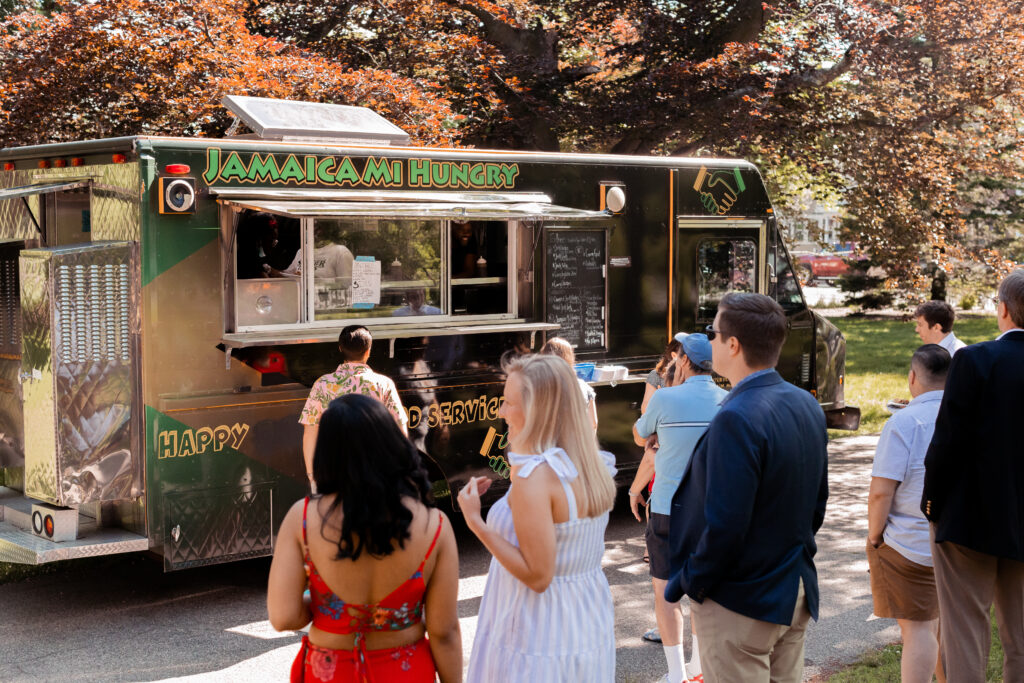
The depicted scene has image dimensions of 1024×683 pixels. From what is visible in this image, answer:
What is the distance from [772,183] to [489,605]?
19.1 meters

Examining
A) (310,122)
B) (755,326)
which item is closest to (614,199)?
(310,122)

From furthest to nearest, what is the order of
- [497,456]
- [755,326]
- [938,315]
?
[497,456], [938,315], [755,326]

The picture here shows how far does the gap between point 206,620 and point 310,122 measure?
10.3 ft

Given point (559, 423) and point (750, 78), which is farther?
point (750, 78)

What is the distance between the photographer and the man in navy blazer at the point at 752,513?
334 cm

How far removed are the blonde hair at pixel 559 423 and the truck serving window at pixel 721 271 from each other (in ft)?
17.3

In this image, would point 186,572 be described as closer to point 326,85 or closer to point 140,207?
point 140,207

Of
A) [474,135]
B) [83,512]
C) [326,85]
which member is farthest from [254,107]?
[474,135]

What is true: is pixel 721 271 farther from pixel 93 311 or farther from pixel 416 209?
pixel 93 311

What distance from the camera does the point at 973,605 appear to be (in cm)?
427

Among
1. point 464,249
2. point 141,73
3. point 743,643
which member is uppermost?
point 141,73

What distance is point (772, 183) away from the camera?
70.8 feet

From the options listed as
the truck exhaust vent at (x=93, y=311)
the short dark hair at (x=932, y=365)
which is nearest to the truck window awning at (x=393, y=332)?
the truck exhaust vent at (x=93, y=311)

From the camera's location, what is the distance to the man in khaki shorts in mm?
4566
